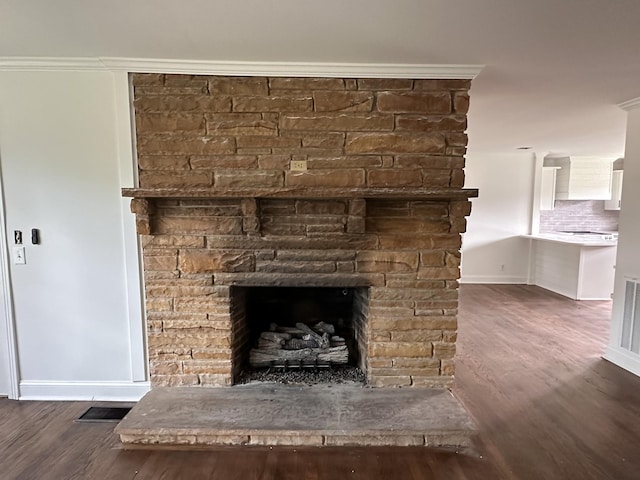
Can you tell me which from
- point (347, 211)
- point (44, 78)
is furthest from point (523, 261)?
point (44, 78)

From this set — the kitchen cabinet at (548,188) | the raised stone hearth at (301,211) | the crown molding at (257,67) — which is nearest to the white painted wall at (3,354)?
the raised stone hearth at (301,211)

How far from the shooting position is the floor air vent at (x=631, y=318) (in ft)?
10.2

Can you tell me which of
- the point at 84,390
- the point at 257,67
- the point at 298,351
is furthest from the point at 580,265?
the point at 84,390

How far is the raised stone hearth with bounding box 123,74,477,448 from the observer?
7.72ft

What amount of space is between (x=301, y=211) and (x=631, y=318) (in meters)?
2.98

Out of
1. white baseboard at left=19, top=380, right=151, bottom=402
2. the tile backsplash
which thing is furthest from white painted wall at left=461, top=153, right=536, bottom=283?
white baseboard at left=19, top=380, right=151, bottom=402

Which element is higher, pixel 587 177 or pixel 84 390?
pixel 587 177

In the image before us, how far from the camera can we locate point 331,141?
238 cm

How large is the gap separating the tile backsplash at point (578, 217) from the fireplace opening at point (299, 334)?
524 centimetres

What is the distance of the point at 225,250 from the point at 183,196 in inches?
17.6

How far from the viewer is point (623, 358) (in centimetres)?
325

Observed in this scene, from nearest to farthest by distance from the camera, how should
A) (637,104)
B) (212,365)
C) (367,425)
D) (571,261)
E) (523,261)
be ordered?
1. (367,425)
2. (212,365)
3. (637,104)
4. (571,261)
5. (523,261)

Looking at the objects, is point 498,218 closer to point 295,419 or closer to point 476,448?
point 476,448

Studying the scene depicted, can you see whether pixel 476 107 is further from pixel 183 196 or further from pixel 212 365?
pixel 212 365
